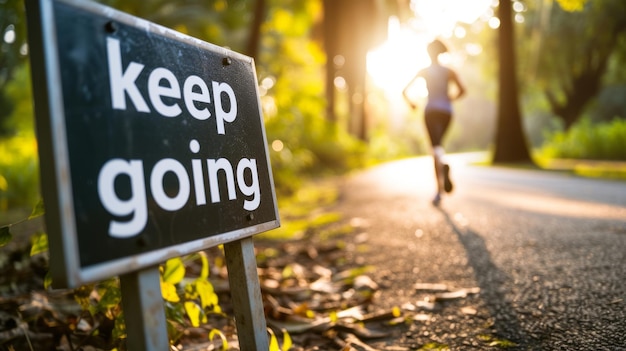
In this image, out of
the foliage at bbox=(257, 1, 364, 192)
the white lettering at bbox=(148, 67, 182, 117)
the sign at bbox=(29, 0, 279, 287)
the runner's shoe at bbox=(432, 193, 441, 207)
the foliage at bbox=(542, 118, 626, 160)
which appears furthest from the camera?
the foliage at bbox=(542, 118, 626, 160)

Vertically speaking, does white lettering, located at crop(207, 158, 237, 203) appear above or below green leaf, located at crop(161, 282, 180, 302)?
above

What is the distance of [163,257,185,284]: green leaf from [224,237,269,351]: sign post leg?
0.33 meters

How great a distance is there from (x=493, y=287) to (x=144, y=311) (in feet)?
6.76

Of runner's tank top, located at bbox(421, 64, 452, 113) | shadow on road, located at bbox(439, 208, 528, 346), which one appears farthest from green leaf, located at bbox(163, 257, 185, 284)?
runner's tank top, located at bbox(421, 64, 452, 113)

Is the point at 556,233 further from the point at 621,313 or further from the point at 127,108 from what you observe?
the point at 127,108

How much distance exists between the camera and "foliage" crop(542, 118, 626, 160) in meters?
14.4

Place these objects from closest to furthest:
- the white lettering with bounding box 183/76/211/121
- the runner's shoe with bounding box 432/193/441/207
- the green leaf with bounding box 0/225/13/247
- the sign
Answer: the sign < the white lettering with bounding box 183/76/211/121 < the green leaf with bounding box 0/225/13/247 < the runner's shoe with bounding box 432/193/441/207

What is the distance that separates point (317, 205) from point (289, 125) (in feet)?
11.7

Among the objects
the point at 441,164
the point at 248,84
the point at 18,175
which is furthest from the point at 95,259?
the point at 18,175

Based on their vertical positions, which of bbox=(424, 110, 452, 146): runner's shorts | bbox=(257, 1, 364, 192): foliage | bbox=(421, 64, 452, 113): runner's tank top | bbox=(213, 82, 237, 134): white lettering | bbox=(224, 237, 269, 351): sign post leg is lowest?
bbox=(224, 237, 269, 351): sign post leg

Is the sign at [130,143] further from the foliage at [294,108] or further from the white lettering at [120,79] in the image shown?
the foliage at [294,108]

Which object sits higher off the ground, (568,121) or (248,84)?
(568,121)

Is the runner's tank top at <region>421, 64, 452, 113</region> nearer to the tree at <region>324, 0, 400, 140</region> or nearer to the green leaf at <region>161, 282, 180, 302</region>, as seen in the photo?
the green leaf at <region>161, 282, 180, 302</region>

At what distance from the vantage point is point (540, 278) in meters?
2.71
